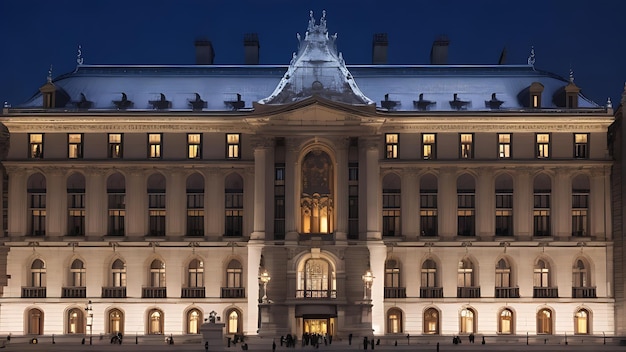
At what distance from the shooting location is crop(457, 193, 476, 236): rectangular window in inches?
4301

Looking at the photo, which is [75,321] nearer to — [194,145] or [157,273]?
[157,273]

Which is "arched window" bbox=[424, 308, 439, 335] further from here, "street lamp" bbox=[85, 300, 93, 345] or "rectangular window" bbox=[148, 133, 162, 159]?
"street lamp" bbox=[85, 300, 93, 345]

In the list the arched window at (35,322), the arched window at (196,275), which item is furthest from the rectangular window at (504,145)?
the arched window at (35,322)

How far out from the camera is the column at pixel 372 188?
347ft

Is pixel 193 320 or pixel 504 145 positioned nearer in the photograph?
pixel 193 320

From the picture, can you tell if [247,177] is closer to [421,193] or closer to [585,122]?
[421,193]

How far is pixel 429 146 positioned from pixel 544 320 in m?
20.2

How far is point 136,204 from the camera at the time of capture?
109 meters

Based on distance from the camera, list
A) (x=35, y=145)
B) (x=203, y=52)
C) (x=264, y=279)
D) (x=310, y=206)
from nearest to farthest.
Result: (x=264, y=279), (x=310, y=206), (x=35, y=145), (x=203, y=52)

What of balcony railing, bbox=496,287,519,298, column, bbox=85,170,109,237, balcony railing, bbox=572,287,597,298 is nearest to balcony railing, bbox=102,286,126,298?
column, bbox=85,170,109,237

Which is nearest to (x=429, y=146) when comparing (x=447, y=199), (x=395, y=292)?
(x=447, y=199)

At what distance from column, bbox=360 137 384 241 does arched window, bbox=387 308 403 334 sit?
7.78 m

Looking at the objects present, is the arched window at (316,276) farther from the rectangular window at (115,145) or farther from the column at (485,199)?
the rectangular window at (115,145)

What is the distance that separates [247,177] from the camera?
A: 359ft
